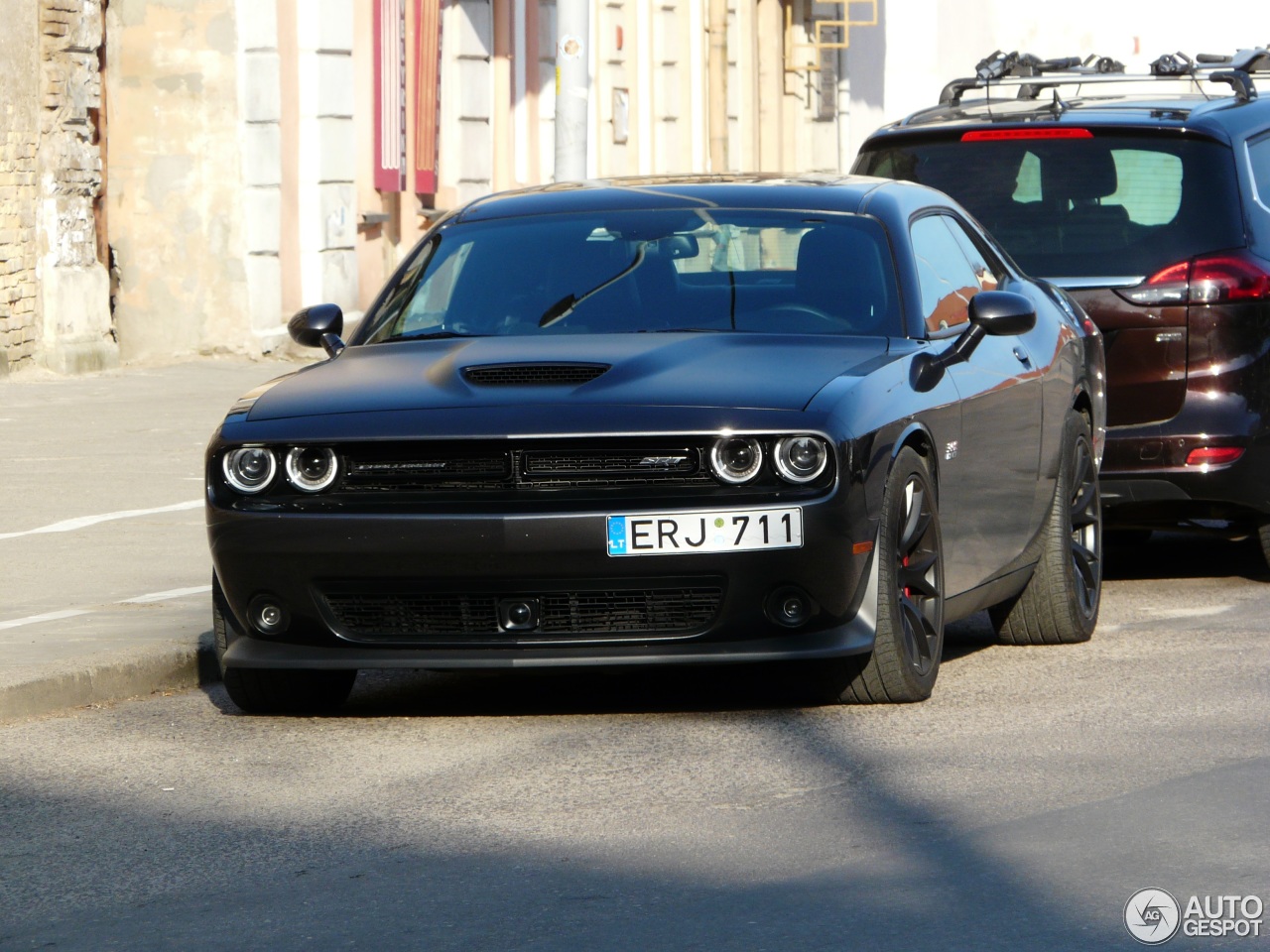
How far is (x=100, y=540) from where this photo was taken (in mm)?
10930

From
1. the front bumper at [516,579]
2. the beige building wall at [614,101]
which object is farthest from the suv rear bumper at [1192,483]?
the beige building wall at [614,101]

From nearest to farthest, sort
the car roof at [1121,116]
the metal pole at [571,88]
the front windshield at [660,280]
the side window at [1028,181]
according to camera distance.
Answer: the front windshield at [660,280] < the car roof at [1121,116] < the side window at [1028,181] < the metal pole at [571,88]

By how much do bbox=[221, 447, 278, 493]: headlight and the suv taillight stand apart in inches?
157

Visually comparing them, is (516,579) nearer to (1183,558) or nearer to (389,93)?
(1183,558)

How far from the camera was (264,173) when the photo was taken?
72.6ft

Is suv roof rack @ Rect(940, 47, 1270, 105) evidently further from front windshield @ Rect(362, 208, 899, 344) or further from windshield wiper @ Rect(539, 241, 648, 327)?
windshield wiper @ Rect(539, 241, 648, 327)

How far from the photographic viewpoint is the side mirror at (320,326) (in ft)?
27.0

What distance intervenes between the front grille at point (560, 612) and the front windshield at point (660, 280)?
43.6 inches

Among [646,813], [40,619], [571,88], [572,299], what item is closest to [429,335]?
[572,299]

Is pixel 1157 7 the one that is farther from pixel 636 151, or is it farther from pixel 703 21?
pixel 636 151

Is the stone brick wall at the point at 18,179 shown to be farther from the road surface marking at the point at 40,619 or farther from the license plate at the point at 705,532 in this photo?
the license plate at the point at 705,532

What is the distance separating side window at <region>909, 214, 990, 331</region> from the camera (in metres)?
7.92

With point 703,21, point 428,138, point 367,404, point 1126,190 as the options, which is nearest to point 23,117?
point 428,138

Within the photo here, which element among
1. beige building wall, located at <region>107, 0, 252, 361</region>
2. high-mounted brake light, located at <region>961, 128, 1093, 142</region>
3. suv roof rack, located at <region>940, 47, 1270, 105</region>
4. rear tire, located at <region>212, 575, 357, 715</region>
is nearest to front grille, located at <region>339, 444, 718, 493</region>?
rear tire, located at <region>212, 575, 357, 715</region>
